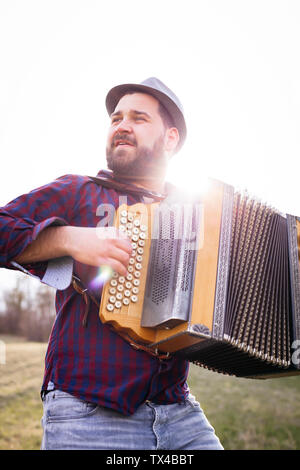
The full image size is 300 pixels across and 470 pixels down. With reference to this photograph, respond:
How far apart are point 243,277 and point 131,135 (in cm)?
101

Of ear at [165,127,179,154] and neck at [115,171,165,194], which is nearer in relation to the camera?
neck at [115,171,165,194]

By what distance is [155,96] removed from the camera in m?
2.47

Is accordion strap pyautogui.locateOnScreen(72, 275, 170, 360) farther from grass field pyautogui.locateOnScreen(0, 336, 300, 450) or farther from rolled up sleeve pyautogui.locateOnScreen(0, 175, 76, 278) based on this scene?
grass field pyautogui.locateOnScreen(0, 336, 300, 450)

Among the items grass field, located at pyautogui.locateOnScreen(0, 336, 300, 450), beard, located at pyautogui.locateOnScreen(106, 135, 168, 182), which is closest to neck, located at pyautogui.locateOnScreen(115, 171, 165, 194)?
beard, located at pyautogui.locateOnScreen(106, 135, 168, 182)

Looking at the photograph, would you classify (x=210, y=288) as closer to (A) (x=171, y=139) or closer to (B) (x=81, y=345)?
(B) (x=81, y=345)

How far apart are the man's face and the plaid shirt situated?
384mm

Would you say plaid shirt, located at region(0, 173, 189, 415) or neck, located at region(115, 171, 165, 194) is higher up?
neck, located at region(115, 171, 165, 194)

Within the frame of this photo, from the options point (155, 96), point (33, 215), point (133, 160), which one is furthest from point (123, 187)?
point (155, 96)

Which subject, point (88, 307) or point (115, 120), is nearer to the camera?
point (88, 307)

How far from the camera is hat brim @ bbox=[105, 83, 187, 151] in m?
2.45

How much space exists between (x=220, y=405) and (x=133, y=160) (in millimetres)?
5681

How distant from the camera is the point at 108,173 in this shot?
7.30 ft

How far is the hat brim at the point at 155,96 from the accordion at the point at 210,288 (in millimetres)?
880
